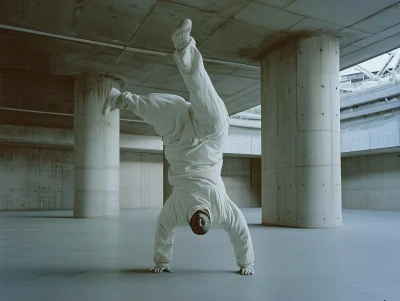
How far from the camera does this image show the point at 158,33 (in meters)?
10.4

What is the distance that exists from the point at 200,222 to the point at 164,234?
740 mm

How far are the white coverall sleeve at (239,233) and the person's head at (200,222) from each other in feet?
1.43

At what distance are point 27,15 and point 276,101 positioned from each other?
6663 mm

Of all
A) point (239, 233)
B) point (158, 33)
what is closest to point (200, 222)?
point (239, 233)

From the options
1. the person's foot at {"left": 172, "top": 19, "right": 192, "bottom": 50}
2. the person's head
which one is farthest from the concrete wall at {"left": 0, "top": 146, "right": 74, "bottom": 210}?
the person's foot at {"left": 172, "top": 19, "right": 192, "bottom": 50}

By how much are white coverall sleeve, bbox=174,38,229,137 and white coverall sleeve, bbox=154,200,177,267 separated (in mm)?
966

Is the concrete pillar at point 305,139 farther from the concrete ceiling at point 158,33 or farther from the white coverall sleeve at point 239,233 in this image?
the white coverall sleeve at point 239,233

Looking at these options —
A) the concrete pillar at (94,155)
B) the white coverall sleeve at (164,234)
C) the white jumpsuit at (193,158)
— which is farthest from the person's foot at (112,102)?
the concrete pillar at (94,155)

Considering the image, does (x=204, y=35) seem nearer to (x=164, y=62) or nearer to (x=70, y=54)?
(x=164, y=62)

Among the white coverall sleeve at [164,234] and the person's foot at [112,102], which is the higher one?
the person's foot at [112,102]

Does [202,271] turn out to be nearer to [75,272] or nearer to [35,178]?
[75,272]

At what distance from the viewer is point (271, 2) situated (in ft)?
28.3

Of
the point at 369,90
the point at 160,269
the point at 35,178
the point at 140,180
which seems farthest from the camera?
the point at 140,180

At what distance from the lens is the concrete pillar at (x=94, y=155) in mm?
14305
